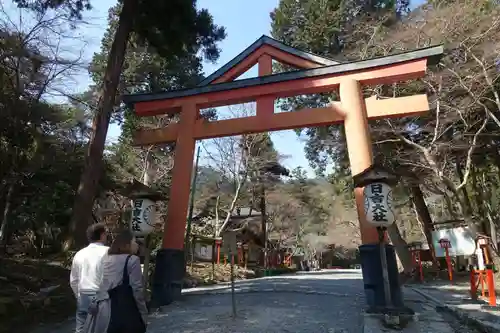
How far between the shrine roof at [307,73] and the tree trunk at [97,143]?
2.00 feet

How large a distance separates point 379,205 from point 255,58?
5.26m

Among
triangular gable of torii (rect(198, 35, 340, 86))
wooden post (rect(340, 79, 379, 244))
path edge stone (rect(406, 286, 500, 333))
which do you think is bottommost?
path edge stone (rect(406, 286, 500, 333))

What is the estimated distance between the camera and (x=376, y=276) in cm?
724

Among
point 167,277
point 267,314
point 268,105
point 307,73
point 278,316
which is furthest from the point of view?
point 268,105

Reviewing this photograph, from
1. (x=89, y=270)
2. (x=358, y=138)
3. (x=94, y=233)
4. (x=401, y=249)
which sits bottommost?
(x=89, y=270)

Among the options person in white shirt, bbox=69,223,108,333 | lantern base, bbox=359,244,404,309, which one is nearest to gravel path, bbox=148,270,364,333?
lantern base, bbox=359,244,404,309

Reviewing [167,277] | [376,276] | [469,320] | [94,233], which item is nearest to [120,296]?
[94,233]

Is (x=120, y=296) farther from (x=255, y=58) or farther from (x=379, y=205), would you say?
(x=255, y=58)

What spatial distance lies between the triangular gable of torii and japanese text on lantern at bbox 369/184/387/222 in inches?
157

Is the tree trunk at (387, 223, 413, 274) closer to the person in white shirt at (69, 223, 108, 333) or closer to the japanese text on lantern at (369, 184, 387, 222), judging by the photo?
the japanese text on lantern at (369, 184, 387, 222)

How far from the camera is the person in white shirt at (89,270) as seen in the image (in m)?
3.83

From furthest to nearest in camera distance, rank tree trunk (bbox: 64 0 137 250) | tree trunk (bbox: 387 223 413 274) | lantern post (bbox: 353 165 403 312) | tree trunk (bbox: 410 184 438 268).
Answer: tree trunk (bbox: 410 184 438 268) < tree trunk (bbox: 387 223 413 274) < tree trunk (bbox: 64 0 137 250) < lantern post (bbox: 353 165 403 312)

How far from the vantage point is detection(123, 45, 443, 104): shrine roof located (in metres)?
8.23

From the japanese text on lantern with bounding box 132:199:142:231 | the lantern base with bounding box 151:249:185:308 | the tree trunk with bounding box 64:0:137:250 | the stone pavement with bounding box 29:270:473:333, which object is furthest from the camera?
the tree trunk with bounding box 64:0:137:250
